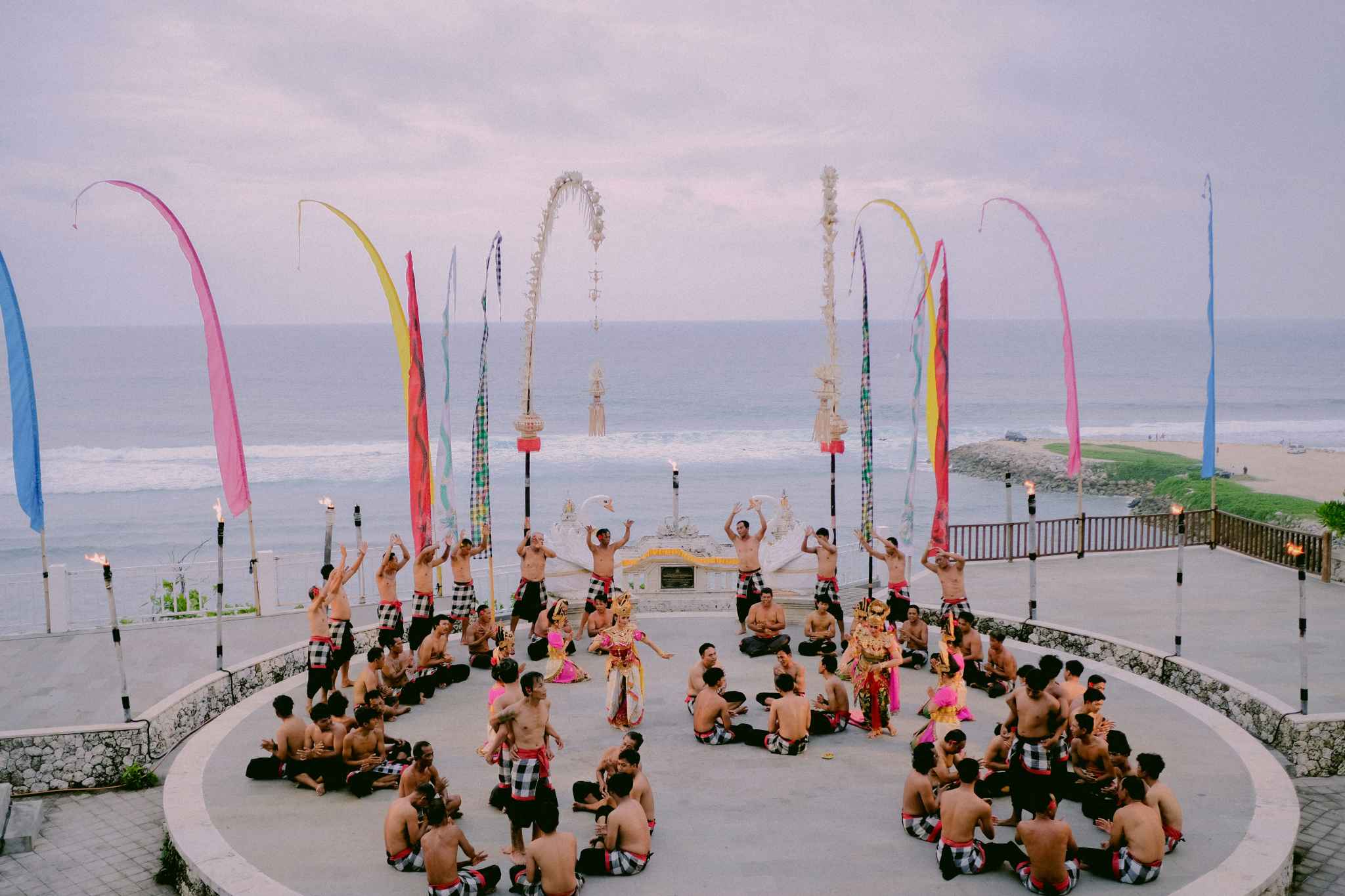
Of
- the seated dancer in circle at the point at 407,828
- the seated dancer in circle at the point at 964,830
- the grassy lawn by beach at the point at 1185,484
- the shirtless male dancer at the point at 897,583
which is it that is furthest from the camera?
the grassy lawn by beach at the point at 1185,484

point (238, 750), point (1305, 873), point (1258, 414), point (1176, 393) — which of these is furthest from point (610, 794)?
point (1176, 393)

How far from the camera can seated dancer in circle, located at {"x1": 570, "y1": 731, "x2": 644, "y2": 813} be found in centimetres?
913

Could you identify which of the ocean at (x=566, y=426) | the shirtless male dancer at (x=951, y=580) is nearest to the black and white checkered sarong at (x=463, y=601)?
the shirtless male dancer at (x=951, y=580)

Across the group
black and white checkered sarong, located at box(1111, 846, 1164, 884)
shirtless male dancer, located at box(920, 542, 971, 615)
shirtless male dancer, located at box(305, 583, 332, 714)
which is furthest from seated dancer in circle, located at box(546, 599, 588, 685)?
black and white checkered sarong, located at box(1111, 846, 1164, 884)

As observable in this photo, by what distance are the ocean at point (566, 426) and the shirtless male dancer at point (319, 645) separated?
25350mm

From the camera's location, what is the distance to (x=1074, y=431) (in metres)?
18.6

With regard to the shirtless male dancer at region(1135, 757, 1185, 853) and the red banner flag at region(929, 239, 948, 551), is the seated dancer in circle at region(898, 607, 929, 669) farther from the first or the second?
the shirtless male dancer at region(1135, 757, 1185, 853)

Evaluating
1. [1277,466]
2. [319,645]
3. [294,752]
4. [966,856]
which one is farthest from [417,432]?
[1277,466]

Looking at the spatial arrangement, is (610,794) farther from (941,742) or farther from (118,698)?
(118,698)

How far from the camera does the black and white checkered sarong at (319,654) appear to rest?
1175 centimetres

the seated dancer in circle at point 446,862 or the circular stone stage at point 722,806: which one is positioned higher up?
the seated dancer in circle at point 446,862

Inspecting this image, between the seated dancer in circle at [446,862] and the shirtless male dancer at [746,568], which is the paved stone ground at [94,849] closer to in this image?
the seated dancer in circle at [446,862]

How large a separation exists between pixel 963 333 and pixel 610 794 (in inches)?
7519

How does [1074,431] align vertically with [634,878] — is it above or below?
above
